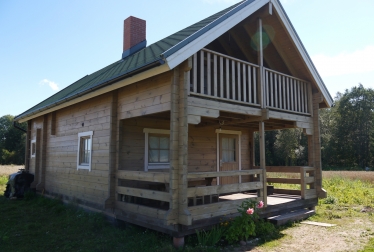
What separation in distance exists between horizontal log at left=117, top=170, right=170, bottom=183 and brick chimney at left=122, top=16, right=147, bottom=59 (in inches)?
245

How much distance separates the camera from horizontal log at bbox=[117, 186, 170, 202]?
5656 mm

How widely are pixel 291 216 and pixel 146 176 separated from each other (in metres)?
4.08

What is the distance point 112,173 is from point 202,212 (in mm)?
2637

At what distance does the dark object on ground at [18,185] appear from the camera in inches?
468

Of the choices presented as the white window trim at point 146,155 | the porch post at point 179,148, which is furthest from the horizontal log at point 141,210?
the white window trim at point 146,155

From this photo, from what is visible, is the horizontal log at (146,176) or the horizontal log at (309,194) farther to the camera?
the horizontal log at (309,194)

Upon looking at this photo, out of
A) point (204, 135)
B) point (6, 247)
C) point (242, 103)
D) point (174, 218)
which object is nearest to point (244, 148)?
point (204, 135)

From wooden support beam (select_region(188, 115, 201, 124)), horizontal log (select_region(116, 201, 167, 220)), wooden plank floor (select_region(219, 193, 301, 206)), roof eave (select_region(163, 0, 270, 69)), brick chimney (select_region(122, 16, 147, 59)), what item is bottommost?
wooden plank floor (select_region(219, 193, 301, 206))

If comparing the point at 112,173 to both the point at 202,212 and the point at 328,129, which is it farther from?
the point at 328,129

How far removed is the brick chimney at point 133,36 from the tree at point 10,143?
45.8 meters

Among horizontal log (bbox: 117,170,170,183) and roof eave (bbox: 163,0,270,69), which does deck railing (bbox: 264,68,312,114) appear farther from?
horizontal log (bbox: 117,170,170,183)

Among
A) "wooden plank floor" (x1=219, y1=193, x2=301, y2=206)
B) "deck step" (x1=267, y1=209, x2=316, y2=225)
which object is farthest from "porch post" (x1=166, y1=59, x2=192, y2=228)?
"deck step" (x1=267, y1=209, x2=316, y2=225)

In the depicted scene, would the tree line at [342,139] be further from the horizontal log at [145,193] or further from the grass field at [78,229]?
the horizontal log at [145,193]

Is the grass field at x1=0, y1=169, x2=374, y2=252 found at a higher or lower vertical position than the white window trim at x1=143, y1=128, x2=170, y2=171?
lower
